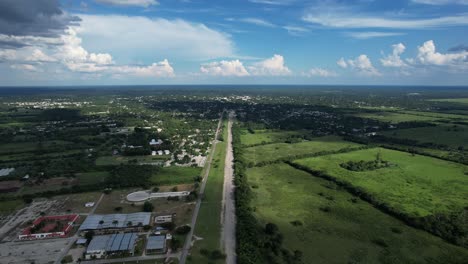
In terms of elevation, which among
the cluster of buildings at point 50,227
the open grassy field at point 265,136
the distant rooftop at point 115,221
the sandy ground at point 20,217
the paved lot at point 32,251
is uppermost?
the open grassy field at point 265,136

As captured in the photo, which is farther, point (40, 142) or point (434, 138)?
point (434, 138)

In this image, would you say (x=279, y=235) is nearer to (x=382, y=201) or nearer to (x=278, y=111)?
(x=382, y=201)

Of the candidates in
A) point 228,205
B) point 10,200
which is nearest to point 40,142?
point 10,200

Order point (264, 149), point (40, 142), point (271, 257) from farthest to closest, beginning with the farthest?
1. point (40, 142)
2. point (264, 149)
3. point (271, 257)

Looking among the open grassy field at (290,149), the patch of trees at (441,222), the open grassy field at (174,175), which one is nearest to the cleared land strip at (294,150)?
the open grassy field at (290,149)

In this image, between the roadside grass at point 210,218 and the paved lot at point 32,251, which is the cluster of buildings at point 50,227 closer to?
the paved lot at point 32,251

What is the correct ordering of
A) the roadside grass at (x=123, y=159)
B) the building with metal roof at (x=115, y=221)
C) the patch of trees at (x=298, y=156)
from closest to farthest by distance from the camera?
the building with metal roof at (x=115, y=221)
the patch of trees at (x=298, y=156)
the roadside grass at (x=123, y=159)
